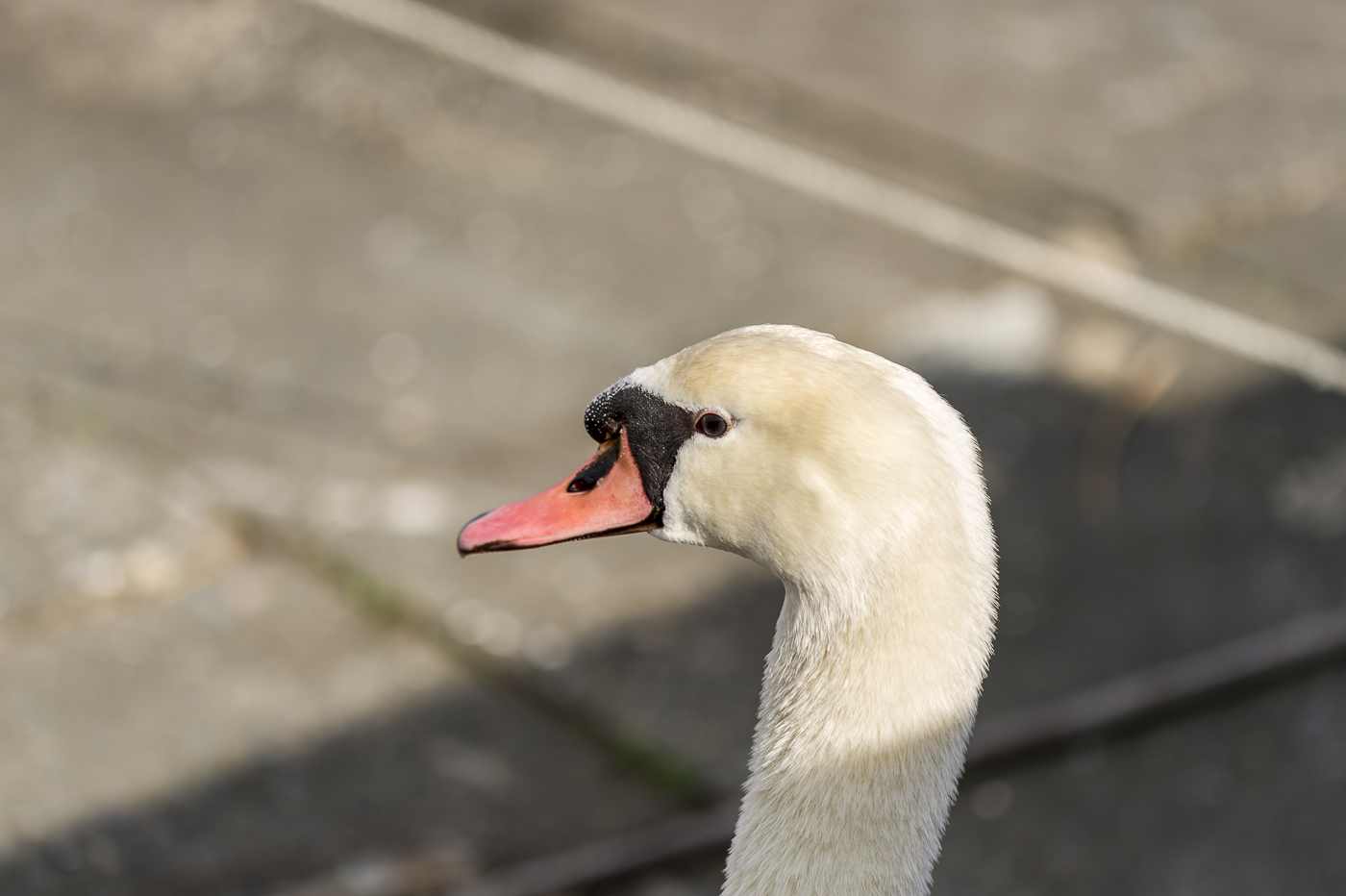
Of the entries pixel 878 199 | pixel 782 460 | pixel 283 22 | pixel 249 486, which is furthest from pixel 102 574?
pixel 283 22

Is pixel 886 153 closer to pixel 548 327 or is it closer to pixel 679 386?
pixel 548 327

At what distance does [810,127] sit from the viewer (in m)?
5.17

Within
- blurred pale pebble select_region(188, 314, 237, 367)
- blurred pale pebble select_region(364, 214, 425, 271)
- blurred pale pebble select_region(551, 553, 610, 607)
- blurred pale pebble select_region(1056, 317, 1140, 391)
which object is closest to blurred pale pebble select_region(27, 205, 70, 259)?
blurred pale pebble select_region(188, 314, 237, 367)

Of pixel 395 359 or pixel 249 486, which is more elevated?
pixel 395 359

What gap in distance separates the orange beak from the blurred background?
119 cm

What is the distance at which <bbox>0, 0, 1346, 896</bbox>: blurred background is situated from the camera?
3.15m

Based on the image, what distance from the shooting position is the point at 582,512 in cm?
209

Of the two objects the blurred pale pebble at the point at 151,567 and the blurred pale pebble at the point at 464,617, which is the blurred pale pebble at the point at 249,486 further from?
the blurred pale pebble at the point at 464,617

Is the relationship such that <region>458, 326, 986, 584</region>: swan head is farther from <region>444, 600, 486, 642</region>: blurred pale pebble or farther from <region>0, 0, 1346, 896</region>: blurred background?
<region>444, 600, 486, 642</region>: blurred pale pebble

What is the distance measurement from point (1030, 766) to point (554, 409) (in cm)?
177

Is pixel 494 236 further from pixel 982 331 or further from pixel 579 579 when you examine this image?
pixel 982 331

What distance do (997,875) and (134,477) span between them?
99.9 inches

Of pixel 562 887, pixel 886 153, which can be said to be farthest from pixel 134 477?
pixel 886 153

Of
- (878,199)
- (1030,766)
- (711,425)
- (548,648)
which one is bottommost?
(1030,766)
